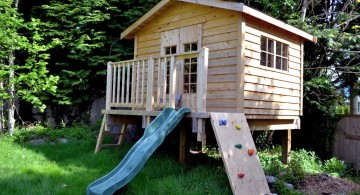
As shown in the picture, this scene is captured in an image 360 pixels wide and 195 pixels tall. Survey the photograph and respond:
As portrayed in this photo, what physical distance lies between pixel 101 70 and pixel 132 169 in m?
6.66

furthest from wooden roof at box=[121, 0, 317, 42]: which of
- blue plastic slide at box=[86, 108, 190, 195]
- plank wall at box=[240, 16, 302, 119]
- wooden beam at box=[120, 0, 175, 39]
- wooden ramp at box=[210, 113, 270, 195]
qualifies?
blue plastic slide at box=[86, 108, 190, 195]

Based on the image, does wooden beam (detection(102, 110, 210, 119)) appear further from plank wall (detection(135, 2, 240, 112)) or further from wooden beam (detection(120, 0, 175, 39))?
wooden beam (detection(120, 0, 175, 39))

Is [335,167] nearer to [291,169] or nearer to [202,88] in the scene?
[291,169]

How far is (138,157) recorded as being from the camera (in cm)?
529

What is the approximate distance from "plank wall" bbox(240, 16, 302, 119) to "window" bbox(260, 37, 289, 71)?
0.37 ft

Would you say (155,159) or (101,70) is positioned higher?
(101,70)

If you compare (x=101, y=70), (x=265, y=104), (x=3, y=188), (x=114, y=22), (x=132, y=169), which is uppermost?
(x=114, y=22)

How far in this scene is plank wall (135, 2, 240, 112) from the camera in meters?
6.77

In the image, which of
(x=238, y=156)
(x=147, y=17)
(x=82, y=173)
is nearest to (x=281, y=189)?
(x=238, y=156)

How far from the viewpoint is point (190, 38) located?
304 inches

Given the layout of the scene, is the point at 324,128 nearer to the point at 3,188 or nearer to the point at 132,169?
the point at 132,169

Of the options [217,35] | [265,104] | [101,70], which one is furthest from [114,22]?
[265,104]

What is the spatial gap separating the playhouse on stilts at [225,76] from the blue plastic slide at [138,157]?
12.6 inches

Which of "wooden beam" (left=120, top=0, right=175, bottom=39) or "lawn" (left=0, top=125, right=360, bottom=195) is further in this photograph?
"wooden beam" (left=120, top=0, right=175, bottom=39)
